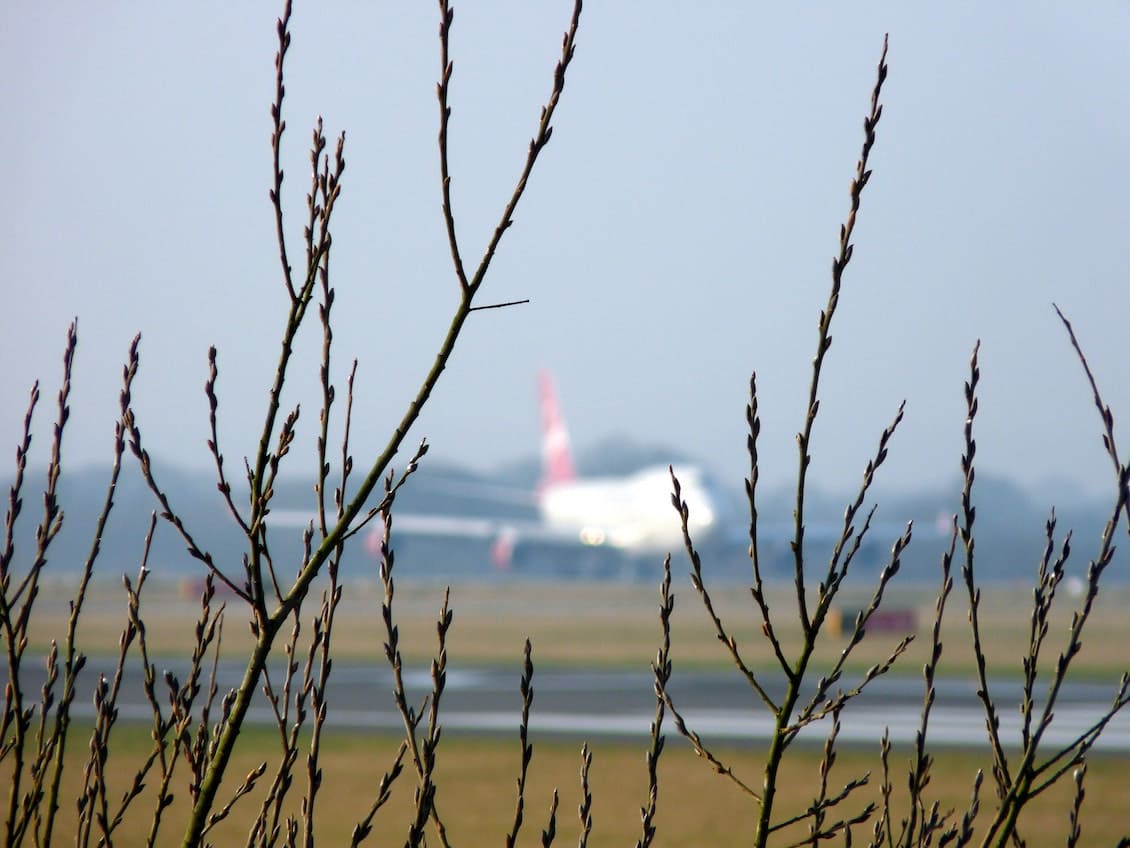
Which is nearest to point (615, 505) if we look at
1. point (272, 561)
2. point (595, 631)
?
point (595, 631)

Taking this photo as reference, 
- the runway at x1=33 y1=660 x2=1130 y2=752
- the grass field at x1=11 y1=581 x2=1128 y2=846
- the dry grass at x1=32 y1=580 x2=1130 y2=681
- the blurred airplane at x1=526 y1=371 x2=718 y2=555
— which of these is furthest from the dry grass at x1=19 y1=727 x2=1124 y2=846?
the blurred airplane at x1=526 y1=371 x2=718 y2=555

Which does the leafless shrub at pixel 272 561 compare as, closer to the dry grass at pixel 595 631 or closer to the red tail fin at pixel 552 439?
the dry grass at pixel 595 631

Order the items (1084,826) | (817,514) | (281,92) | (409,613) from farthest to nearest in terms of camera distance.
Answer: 1. (817,514)
2. (409,613)
3. (1084,826)
4. (281,92)

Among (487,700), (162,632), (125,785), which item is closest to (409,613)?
(162,632)

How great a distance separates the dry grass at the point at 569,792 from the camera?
9602mm

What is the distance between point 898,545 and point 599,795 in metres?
9.48

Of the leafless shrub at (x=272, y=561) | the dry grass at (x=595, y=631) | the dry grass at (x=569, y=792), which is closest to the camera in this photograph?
the leafless shrub at (x=272, y=561)

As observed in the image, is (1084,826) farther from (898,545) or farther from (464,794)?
(898,545)

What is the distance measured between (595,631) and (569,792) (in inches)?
957

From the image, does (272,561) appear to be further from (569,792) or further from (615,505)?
(615,505)

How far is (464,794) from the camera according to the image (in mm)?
11016

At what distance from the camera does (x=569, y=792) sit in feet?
35.9

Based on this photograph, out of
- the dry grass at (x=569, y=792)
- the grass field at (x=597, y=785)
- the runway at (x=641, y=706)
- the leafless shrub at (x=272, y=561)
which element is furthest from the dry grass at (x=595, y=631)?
the leafless shrub at (x=272, y=561)

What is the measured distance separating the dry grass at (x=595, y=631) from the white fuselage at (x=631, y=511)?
99.8 inches
